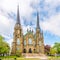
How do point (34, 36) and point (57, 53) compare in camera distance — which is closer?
point (57, 53)

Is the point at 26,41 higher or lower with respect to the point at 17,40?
lower

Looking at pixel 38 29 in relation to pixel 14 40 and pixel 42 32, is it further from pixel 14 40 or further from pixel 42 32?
pixel 14 40

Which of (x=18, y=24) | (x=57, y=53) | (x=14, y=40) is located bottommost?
(x=57, y=53)

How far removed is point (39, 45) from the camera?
8819cm

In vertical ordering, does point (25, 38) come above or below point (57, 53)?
above

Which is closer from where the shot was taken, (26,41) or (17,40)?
(17,40)

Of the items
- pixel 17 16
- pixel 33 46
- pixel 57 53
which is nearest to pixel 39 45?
pixel 33 46

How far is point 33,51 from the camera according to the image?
285 ft

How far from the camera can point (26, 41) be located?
288 ft

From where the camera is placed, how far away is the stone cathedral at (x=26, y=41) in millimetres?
85938

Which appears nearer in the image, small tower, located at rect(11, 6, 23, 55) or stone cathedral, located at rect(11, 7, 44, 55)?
small tower, located at rect(11, 6, 23, 55)

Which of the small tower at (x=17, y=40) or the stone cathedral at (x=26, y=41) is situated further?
the stone cathedral at (x=26, y=41)

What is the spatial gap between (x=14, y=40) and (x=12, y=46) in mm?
2778

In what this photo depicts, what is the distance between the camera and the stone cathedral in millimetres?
85938
